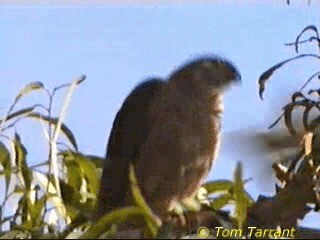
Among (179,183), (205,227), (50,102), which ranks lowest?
(179,183)

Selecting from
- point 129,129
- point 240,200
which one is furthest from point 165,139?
point 240,200

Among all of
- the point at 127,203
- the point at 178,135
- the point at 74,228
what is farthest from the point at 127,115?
the point at 74,228

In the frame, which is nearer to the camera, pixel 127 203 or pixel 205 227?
pixel 205 227

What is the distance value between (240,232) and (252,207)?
0.06 m

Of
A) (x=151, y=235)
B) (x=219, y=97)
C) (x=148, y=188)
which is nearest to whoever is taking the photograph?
(x=151, y=235)

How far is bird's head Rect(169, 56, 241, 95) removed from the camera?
2.04 m

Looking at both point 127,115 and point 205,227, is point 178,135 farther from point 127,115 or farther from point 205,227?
point 205,227

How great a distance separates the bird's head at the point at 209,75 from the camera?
6.71ft

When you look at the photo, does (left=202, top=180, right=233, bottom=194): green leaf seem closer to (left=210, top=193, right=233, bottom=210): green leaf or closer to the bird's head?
(left=210, top=193, right=233, bottom=210): green leaf

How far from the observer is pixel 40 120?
0.99m

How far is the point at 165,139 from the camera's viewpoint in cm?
183

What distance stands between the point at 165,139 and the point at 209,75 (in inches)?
12.3

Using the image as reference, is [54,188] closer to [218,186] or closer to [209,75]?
[218,186]
